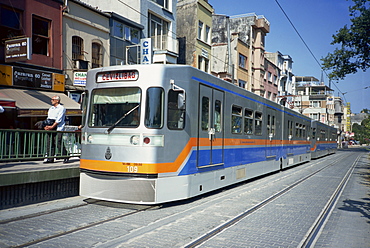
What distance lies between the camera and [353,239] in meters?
6.18

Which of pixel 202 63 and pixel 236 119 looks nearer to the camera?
pixel 236 119

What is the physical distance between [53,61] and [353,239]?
45.7 ft

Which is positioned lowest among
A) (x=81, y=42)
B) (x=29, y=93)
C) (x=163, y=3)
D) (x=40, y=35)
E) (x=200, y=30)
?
(x=29, y=93)

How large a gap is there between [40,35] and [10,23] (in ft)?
4.43

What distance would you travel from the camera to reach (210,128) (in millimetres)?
9188

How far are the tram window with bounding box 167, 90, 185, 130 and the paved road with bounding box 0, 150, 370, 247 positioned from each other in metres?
1.90

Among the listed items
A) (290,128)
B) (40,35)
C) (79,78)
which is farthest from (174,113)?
(290,128)

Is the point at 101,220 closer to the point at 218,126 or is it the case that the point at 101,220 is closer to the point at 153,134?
the point at 153,134

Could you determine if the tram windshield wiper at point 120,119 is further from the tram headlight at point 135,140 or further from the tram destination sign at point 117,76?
the tram destination sign at point 117,76

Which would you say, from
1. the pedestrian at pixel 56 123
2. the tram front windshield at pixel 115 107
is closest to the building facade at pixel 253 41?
the pedestrian at pixel 56 123

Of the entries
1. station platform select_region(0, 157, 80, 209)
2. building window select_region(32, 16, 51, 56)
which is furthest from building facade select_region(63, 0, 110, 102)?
station platform select_region(0, 157, 80, 209)

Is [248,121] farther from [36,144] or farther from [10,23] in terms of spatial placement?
[10,23]

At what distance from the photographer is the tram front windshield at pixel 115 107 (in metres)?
7.57

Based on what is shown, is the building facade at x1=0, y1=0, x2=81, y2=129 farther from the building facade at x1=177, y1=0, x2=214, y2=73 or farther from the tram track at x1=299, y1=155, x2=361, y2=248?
the building facade at x1=177, y1=0, x2=214, y2=73
